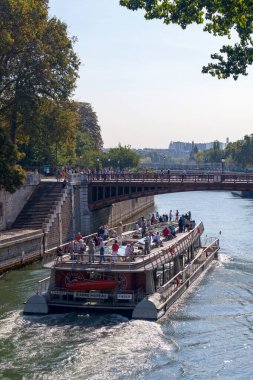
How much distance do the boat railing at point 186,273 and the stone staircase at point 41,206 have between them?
13.0m

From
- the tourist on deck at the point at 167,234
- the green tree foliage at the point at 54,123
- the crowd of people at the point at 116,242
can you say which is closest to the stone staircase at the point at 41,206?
the green tree foliage at the point at 54,123

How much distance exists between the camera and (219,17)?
1194 inches

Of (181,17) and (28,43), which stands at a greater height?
(28,43)

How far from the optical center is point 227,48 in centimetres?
3139

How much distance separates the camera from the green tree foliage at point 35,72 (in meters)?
60.1

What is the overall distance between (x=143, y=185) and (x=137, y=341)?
120ft

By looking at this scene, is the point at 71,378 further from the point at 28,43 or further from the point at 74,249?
the point at 28,43

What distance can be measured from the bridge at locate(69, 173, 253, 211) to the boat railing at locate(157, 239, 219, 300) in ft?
32.3

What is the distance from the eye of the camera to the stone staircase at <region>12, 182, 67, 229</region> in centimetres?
5941

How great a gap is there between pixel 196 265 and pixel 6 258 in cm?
1237

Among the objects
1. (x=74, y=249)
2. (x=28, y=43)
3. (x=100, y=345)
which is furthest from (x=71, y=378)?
(x=28, y=43)

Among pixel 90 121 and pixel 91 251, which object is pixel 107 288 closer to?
pixel 91 251

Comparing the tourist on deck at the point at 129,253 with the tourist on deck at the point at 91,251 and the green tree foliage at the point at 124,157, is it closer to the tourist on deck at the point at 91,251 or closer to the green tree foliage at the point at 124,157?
the tourist on deck at the point at 91,251

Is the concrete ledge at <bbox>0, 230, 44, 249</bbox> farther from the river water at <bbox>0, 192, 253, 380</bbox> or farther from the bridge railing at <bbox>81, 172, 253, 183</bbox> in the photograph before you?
the bridge railing at <bbox>81, 172, 253, 183</bbox>
